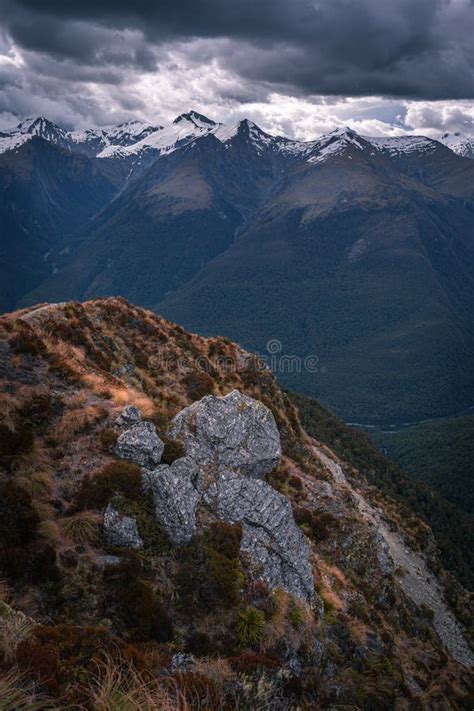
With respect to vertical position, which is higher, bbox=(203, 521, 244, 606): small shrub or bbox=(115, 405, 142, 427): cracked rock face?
bbox=(115, 405, 142, 427): cracked rock face

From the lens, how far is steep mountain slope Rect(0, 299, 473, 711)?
11438 millimetres

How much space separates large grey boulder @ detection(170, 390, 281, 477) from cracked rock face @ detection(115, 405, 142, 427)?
2.48m

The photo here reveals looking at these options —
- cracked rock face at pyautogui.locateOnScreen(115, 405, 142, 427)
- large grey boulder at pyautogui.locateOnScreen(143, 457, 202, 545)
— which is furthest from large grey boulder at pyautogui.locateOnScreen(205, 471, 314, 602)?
cracked rock face at pyautogui.locateOnScreen(115, 405, 142, 427)

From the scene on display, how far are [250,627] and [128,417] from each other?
10.4m

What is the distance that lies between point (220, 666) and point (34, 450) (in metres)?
11.1

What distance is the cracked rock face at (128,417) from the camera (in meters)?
21.7

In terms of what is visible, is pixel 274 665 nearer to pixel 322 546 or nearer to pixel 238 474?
pixel 238 474

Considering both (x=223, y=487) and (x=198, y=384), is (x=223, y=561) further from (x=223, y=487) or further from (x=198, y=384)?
(x=198, y=384)

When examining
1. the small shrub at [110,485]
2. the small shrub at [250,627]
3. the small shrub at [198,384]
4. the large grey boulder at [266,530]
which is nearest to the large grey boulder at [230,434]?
the large grey boulder at [266,530]

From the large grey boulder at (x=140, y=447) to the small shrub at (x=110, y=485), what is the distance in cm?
99

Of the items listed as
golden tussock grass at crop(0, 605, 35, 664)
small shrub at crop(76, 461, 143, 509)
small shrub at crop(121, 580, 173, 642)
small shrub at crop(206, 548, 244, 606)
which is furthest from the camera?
small shrub at crop(76, 461, 143, 509)

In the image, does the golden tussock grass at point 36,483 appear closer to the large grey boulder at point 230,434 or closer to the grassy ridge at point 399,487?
the large grey boulder at point 230,434

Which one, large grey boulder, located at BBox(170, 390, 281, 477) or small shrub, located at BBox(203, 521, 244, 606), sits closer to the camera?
small shrub, located at BBox(203, 521, 244, 606)

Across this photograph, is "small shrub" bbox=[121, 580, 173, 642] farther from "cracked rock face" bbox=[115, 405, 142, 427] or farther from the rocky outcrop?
"cracked rock face" bbox=[115, 405, 142, 427]
